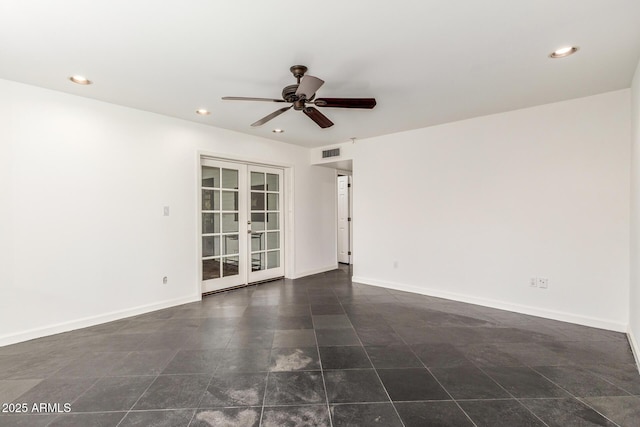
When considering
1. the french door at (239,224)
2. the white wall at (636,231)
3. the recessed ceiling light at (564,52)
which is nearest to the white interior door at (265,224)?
the french door at (239,224)

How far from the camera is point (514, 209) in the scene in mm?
3662

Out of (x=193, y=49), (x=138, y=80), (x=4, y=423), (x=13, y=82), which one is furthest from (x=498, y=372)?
(x=13, y=82)

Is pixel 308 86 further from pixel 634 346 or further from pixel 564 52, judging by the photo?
pixel 634 346

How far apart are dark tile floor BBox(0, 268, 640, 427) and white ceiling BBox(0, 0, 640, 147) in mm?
2517

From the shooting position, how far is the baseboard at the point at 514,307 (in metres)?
3.09

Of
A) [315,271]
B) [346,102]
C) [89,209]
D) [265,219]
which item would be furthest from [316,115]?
[315,271]

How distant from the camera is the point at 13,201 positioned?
2793mm

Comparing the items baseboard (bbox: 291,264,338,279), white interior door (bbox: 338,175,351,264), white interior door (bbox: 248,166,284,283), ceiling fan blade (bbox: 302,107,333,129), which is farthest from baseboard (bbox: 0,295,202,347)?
white interior door (bbox: 338,175,351,264)

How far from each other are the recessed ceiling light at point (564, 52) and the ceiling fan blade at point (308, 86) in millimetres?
1906

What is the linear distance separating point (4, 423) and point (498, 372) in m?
3.31

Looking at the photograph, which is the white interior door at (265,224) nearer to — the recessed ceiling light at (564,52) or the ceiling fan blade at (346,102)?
the ceiling fan blade at (346,102)

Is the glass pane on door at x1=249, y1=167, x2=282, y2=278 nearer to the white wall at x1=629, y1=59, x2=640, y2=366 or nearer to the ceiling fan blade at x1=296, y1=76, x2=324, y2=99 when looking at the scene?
the ceiling fan blade at x1=296, y1=76, x2=324, y2=99

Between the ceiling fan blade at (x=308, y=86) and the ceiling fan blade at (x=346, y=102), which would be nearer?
the ceiling fan blade at (x=308, y=86)

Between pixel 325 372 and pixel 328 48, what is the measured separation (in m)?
2.52
